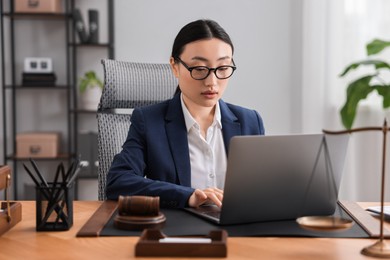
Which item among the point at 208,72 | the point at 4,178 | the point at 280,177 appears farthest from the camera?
the point at 208,72

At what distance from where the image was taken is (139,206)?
1.46 metres

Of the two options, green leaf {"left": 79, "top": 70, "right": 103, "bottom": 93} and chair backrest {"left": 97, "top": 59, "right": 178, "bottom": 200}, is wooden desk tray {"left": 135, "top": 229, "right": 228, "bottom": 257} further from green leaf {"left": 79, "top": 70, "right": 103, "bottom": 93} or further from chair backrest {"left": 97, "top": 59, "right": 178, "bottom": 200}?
green leaf {"left": 79, "top": 70, "right": 103, "bottom": 93}

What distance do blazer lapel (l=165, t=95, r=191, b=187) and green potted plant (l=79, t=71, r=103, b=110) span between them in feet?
7.44

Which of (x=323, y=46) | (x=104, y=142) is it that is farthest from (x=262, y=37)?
(x=104, y=142)

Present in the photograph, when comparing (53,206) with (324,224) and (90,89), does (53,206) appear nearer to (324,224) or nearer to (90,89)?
(324,224)

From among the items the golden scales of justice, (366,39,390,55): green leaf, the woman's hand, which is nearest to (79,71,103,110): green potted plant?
(366,39,390,55): green leaf

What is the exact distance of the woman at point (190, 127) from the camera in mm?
1797

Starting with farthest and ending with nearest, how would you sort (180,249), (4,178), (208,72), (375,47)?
(375,47) < (208,72) < (4,178) < (180,249)

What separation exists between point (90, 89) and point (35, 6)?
647mm

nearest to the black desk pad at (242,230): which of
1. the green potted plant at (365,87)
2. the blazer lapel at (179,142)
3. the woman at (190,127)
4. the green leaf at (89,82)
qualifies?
the woman at (190,127)

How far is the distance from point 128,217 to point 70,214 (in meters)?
0.15

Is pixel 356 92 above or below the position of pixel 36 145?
above

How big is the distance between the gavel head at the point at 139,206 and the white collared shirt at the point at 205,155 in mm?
486

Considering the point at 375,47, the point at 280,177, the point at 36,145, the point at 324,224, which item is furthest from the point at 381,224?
the point at 36,145
